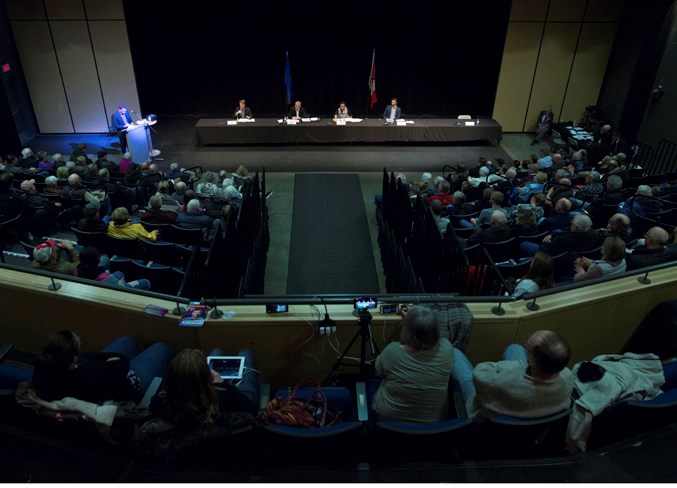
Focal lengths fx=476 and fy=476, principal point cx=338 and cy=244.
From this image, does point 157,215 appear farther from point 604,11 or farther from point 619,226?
point 604,11

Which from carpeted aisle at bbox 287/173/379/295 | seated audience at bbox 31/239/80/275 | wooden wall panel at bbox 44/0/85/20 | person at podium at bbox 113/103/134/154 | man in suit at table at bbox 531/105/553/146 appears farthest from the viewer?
man in suit at table at bbox 531/105/553/146

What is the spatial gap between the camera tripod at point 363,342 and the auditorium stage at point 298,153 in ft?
22.3

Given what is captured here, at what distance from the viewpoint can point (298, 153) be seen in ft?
33.5

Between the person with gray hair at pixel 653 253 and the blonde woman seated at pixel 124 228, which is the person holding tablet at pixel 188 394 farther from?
the person with gray hair at pixel 653 253

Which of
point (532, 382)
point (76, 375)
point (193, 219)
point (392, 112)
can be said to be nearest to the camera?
point (532, 382)

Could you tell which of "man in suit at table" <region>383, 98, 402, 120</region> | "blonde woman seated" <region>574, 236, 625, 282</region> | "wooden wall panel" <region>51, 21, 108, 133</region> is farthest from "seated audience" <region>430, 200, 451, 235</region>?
"wooden wall panel" <region>51, 21, 108, 133</region>

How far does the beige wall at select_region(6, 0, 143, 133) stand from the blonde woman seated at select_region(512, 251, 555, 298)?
35.2ft

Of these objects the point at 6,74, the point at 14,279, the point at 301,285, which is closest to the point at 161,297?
the point at 14,279

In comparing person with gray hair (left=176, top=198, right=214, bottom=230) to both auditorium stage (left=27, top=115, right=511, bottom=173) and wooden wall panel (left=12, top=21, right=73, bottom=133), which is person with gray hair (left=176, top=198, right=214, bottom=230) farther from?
wooden wall panel (left=12, top=21, right=73, bottom=133)

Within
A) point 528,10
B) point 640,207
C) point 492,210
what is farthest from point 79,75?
point 640,207

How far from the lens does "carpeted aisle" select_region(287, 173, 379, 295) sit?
5.63 m

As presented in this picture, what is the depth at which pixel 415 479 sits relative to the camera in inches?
86.3

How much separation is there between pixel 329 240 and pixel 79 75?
8.29 meters

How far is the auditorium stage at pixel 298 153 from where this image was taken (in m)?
9.58
